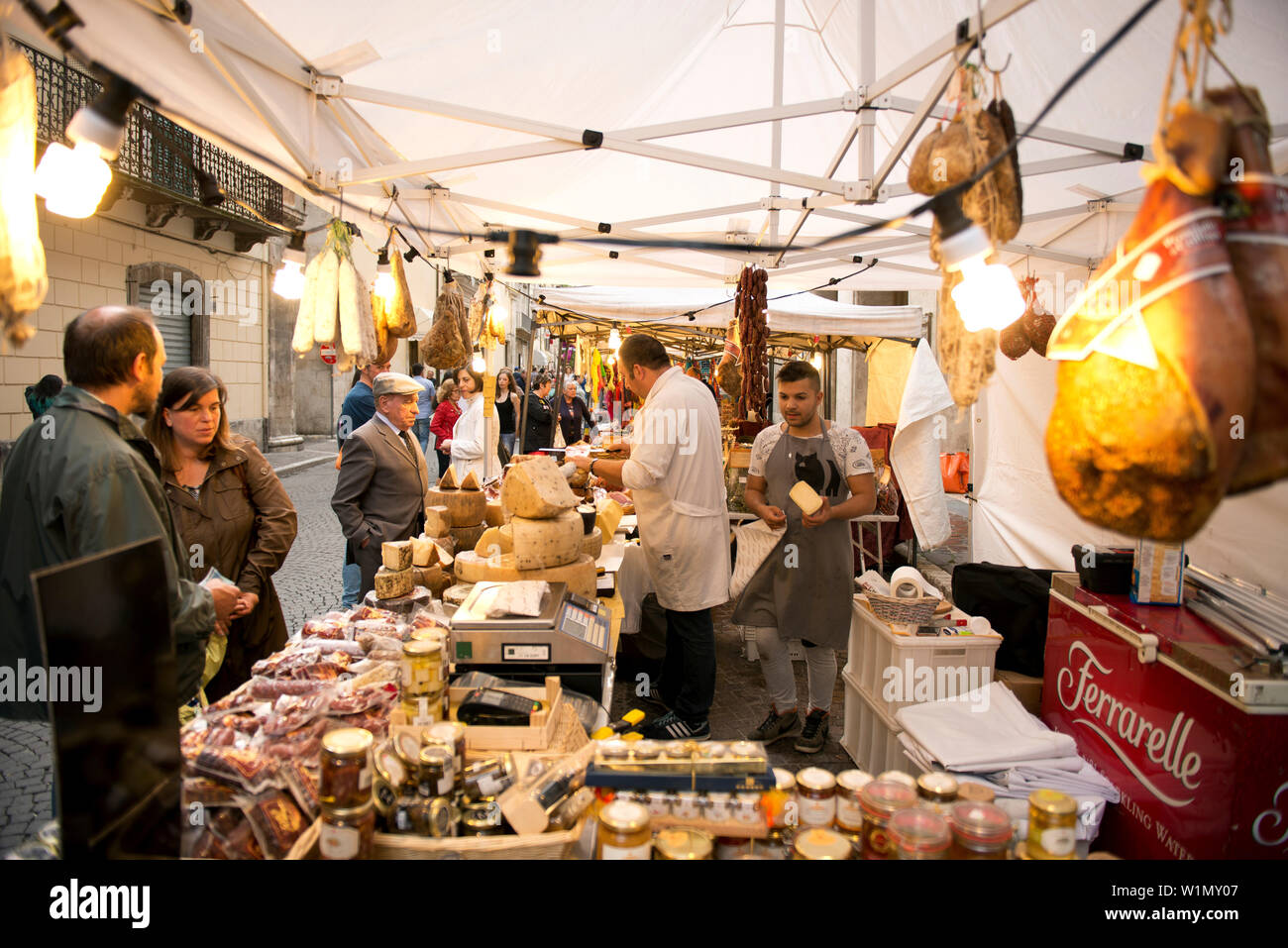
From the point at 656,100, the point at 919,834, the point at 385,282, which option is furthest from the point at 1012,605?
the point at 385,282

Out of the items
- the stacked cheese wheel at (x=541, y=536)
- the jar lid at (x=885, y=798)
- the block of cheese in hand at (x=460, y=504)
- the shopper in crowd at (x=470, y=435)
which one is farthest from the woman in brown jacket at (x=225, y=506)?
the shopper in crowd at (x=470, y=435)

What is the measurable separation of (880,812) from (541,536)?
1893 mm

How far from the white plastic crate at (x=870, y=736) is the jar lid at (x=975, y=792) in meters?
1.28

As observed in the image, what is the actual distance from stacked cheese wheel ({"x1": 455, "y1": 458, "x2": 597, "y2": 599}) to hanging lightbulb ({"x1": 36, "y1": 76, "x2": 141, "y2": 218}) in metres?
1.80

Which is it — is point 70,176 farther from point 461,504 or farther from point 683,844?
point 461,504

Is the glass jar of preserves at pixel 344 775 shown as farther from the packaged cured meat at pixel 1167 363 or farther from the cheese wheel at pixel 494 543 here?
the cheese wheel at pixel 494 543

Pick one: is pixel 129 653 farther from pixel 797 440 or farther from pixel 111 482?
pixel 797 440

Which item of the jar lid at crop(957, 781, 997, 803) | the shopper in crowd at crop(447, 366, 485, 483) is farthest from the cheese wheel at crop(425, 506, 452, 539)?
the shopper in crowd at crop(447, 366, 485, 483)

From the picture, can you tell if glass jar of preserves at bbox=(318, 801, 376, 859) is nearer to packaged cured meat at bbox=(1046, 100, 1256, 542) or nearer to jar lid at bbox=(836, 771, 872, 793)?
jar lid at bbox=(836, 771, 872, 793)

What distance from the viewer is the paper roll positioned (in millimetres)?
3773

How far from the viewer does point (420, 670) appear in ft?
6.82

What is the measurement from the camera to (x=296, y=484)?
45.2ft

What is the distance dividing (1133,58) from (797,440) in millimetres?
2356

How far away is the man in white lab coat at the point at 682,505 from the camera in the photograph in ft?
13.5
